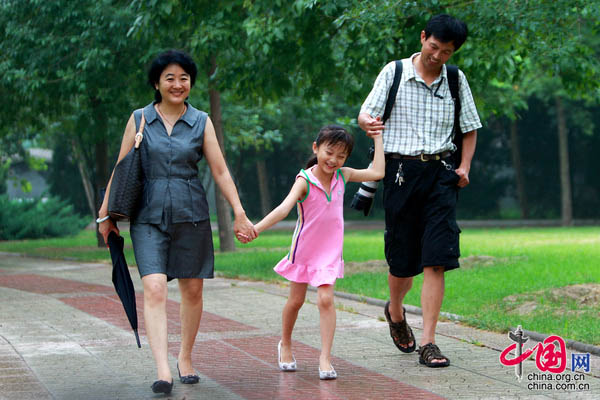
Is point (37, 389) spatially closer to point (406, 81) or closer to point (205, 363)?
point (205, 363)

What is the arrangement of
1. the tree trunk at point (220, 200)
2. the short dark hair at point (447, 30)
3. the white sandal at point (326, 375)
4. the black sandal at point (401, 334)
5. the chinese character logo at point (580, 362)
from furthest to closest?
the tree trunk at point (220, 200)
the black sandal at point (401, 334)
the short dark hair at point (447, 30)
the chinese character logo at point (580, 362)
the white sandal at point (326, 375)

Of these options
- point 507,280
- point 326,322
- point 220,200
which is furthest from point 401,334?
point 220,200

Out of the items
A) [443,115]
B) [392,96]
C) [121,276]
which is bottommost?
[121,276]

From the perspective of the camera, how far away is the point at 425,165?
6.03 m

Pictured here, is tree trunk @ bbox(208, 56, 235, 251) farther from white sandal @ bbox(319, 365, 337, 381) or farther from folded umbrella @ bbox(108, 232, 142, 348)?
white sandal @ bbox(319, 365, 337, 381)

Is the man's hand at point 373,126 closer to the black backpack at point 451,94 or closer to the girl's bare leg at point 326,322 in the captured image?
the black backpack at point 451,94

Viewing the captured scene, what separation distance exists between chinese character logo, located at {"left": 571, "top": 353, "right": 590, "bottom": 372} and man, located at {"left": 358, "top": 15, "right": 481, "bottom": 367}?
90cm

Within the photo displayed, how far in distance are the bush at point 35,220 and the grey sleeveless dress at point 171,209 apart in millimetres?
24716

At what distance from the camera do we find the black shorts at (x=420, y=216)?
5.95m

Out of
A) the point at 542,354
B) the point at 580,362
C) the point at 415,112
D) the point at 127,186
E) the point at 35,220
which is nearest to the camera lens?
the point at 127,186

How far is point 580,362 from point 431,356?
0.96 m

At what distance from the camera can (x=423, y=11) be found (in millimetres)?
10734

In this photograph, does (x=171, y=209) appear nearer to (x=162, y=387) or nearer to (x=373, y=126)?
(x=162, y=387)

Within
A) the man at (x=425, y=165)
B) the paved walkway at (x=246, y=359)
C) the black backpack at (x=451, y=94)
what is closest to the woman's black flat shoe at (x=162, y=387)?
the paved walkway at (x=246, y=359)
